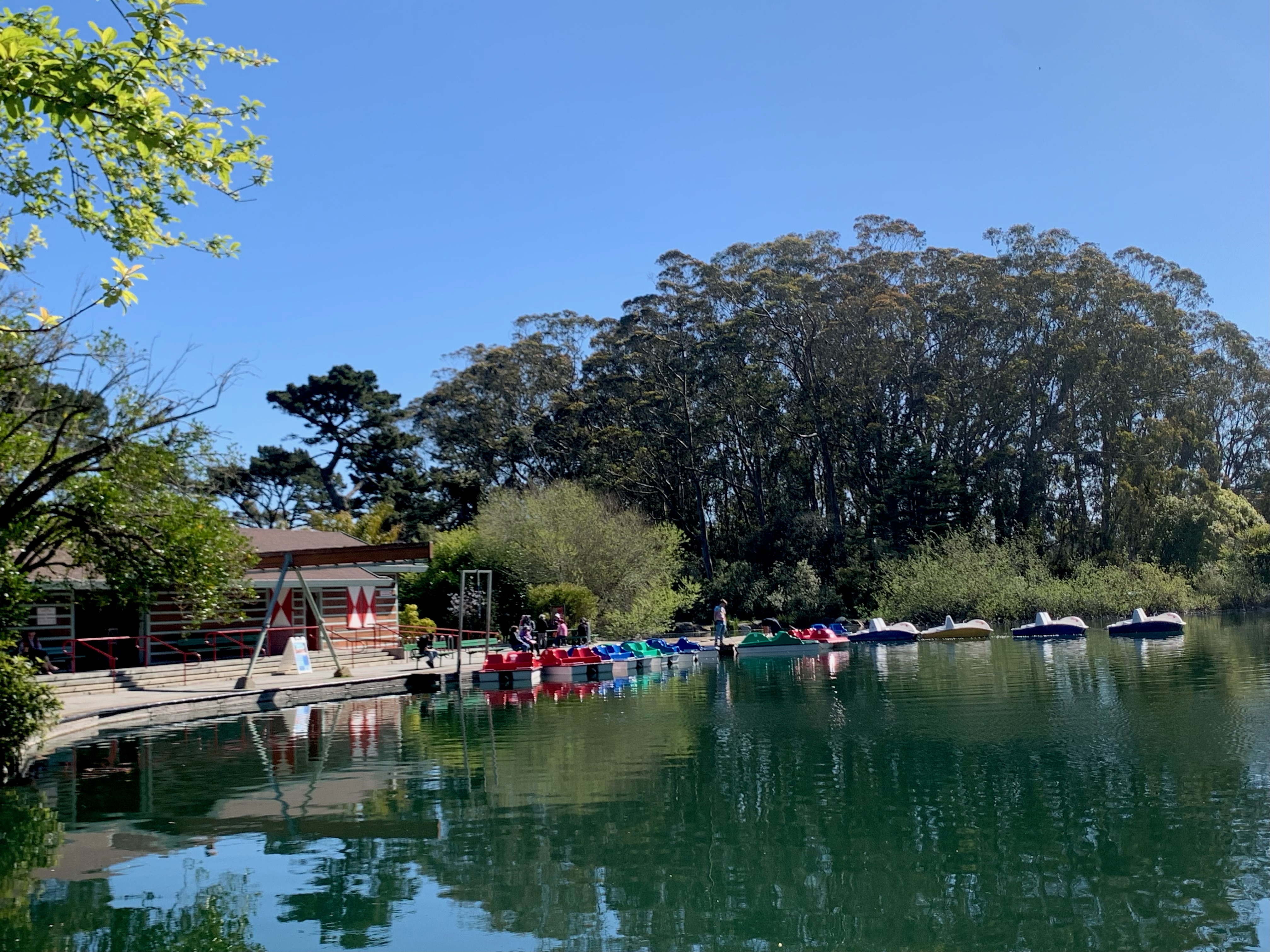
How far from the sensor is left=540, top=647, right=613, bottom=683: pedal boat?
28.1m

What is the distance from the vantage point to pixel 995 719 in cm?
1767

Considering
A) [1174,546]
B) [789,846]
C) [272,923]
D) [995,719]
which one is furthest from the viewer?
[1174,546]

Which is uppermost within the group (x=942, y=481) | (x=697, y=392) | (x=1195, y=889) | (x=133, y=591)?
(x=697, y=392)

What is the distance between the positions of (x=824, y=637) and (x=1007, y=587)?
11975mm

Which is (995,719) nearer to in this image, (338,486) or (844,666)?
(844,666)

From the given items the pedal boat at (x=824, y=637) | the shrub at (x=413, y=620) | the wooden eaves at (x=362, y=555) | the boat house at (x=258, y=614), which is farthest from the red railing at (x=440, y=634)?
the wooden eaves at (x=362, y=555)

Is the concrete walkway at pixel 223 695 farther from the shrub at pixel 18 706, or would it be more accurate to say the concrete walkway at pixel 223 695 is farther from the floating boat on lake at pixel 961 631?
the floating boat on lake at pixel 961 631

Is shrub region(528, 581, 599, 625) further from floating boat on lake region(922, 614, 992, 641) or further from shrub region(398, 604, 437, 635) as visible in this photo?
floating boat on lake region(922, 614, 992, 641)

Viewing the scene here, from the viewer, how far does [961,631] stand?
38938mm

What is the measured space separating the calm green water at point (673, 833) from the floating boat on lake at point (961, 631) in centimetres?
1893

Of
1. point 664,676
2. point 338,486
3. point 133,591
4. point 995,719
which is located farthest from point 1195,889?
point 338,486

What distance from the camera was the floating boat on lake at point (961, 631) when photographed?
38.8m

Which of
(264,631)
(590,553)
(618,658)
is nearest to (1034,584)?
(590,553)

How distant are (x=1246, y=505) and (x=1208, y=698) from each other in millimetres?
39955
